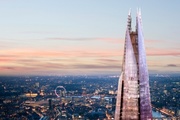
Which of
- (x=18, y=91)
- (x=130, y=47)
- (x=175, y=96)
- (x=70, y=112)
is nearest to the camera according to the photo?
(x=130, y=47)

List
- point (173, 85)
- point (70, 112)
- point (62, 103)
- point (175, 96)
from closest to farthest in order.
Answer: point (70, 112) < point (62, 103) < point (175, 96) < point (173, 85)

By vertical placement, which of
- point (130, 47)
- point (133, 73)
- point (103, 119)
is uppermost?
point (130, 47)

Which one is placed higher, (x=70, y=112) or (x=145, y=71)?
(x=145, y=71)

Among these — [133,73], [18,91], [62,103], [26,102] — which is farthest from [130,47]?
[18,91]

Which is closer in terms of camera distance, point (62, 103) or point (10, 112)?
point (10, 112)

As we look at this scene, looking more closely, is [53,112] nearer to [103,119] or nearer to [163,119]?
[103,119]

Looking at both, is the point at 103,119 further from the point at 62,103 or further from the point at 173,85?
the point at 173,85

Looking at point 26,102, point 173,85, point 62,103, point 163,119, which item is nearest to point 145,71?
point 163,119
